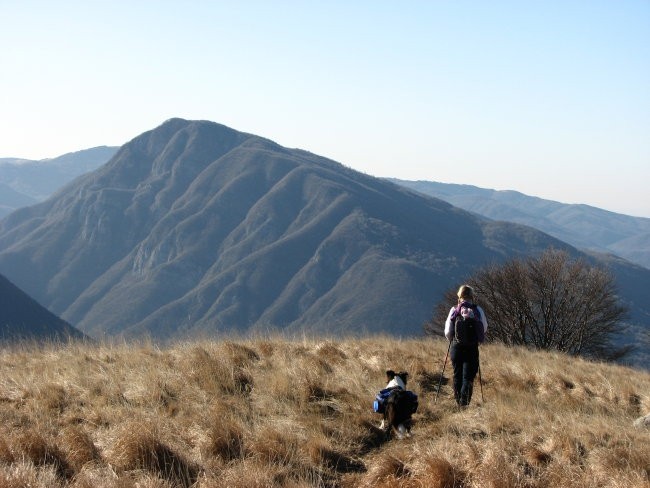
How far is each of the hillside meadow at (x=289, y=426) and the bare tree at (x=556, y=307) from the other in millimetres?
24909

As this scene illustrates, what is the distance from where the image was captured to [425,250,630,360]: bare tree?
1358 inches

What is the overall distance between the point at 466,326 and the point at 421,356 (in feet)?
8.92

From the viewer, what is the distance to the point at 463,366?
9016mm

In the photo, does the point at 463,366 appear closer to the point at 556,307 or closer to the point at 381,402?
the point at 381,402

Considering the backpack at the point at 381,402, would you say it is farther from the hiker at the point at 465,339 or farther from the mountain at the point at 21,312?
the mountain at the point at 21,312

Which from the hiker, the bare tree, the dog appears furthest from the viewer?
the bare tree

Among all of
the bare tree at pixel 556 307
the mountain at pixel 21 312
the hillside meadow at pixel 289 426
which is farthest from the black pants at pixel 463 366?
the mountain at pixel 21 312

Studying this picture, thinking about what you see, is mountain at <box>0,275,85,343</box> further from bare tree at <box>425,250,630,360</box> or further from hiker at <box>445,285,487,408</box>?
hiker at <box>445,285,487,408</box>

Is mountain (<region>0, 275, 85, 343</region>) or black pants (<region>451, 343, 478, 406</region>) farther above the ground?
black pants (<region>451, 343, 478, 406</region>)

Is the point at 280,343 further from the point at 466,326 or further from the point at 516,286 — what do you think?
the point at 516,286

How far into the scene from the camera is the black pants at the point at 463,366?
883 cm

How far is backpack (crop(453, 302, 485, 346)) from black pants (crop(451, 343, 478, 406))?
0.09m

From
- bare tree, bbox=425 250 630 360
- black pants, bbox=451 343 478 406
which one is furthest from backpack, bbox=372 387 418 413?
bare tree, bbox=425 250 630 360

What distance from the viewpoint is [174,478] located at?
616 centimetres
